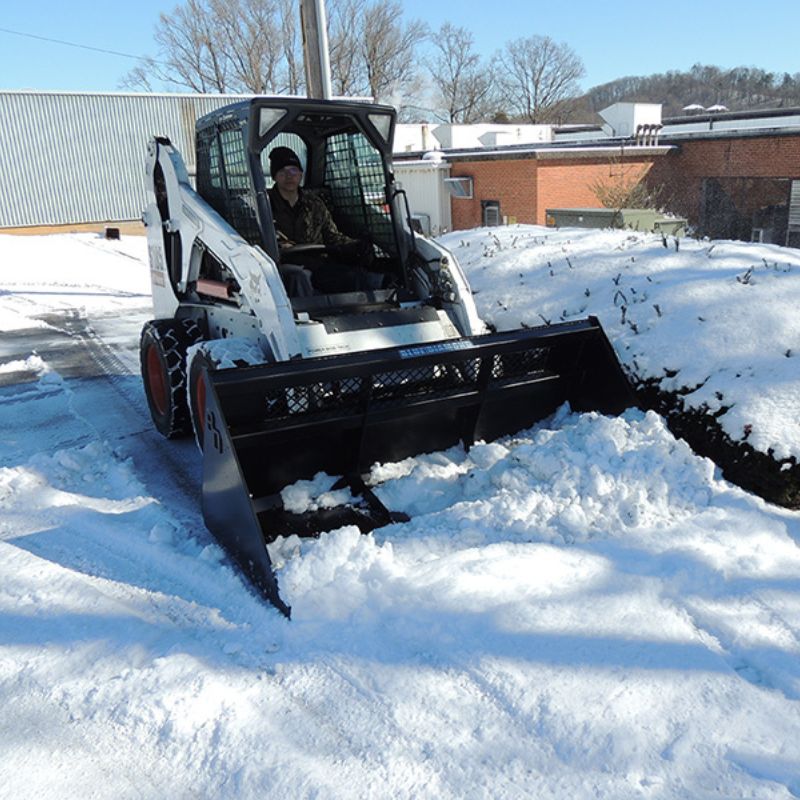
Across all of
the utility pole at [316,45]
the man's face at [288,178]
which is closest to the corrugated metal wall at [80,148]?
the utility pole at [316,45]

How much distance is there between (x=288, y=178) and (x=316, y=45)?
16.4ft

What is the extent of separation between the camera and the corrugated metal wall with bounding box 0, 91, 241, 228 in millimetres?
20375

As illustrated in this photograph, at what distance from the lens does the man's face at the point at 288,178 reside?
5.25m

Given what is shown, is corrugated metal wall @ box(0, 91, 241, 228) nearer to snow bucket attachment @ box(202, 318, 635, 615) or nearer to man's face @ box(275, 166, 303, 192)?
man's face @ box(275, 166, 303, 192)

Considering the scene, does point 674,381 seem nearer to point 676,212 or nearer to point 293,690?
point 293,690

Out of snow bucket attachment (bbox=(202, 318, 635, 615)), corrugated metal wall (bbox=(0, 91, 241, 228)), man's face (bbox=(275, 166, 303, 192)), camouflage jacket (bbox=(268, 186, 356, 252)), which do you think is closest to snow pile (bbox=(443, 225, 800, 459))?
snow bucket attachment (bbox=(202, 318, 635, 615))

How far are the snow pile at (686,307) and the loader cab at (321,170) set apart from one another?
5.41 ft

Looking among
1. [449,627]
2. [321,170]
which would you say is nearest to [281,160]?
[321,170]

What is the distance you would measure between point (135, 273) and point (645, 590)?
14.8m

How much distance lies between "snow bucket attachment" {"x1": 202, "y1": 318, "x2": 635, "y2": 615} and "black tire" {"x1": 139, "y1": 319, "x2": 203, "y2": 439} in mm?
1448

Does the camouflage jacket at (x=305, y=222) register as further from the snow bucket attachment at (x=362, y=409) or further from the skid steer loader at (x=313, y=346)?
the snow bucket attachment at (x=362, y=409)

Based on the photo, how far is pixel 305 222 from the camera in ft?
17.5

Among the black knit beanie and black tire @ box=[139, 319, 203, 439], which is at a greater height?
the black knit beanie

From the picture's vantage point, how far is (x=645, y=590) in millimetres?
3160
